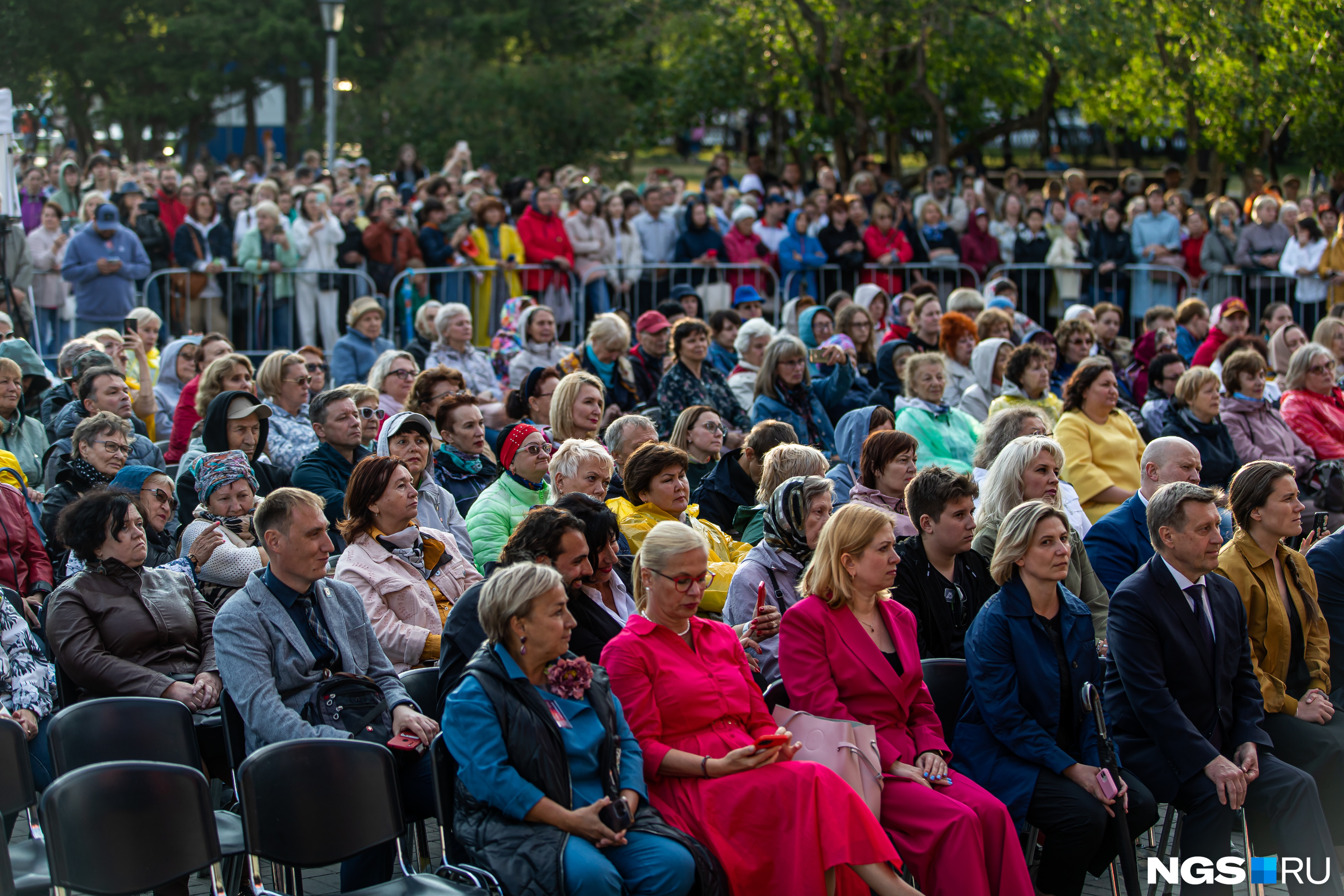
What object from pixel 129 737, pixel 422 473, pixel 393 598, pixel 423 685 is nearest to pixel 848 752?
pixel 423 685

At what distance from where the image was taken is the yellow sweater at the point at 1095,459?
7441 mm

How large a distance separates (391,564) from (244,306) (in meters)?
8.05

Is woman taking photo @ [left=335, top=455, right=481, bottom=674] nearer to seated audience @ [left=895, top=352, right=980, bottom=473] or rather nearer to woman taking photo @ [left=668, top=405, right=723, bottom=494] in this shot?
woman taking photo @ [left=668, top=405, right=723, bottom=494]

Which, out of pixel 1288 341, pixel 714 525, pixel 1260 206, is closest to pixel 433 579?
pixel 714 525

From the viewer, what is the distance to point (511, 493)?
6.30 m

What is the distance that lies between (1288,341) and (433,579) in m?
7.28

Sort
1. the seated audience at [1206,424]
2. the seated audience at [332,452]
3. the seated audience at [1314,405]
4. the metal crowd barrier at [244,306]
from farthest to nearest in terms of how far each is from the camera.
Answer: the metal crowd barrier at [244,306]
the seated audience at [1314,405]
the seated audience at [1206,424]
the seated audience at [332,452]

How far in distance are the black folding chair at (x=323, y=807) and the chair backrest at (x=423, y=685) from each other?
667 mm

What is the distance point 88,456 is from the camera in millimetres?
6289

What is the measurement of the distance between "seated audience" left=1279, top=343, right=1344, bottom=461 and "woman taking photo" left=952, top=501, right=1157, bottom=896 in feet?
15.4

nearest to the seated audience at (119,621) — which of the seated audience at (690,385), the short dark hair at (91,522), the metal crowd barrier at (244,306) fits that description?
the short dark hair at (91,522)

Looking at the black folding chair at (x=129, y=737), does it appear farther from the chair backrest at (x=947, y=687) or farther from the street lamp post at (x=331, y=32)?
the street lamp post at (x=331, y=32)

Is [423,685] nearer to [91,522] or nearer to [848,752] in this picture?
[91,522]

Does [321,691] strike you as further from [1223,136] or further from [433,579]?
[1223,136]
